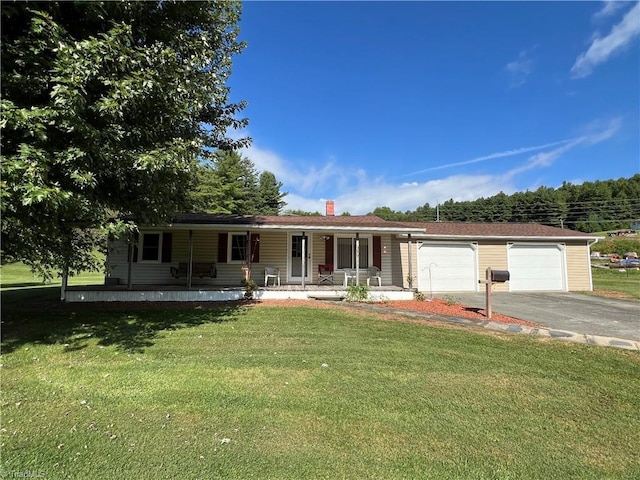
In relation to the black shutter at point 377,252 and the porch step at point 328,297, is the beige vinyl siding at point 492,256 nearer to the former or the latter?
the black shutter at point 377,252

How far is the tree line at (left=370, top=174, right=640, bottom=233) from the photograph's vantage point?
67625mm

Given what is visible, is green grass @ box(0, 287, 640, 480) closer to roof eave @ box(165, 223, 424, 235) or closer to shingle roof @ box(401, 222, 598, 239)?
roof eave @ box(165, 223, 424, 235)

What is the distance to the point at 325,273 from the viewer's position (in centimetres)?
1395

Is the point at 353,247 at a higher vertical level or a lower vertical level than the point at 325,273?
higher

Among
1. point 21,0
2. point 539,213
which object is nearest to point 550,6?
point 21,0

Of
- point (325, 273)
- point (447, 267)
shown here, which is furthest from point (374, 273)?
point (447, 267)

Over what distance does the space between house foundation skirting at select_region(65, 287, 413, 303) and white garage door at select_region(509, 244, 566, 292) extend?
266 inches

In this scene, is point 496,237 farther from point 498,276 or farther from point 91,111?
point 91,111

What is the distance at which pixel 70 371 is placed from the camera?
4688 millimetres

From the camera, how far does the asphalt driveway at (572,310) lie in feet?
26.2

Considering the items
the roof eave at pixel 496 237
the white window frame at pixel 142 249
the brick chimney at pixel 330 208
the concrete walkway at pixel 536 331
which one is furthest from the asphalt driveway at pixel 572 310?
the white window frame at pixel 142 249

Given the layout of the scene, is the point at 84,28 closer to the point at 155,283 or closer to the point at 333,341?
the point at 333,341

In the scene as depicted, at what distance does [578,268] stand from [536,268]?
81.6 inches

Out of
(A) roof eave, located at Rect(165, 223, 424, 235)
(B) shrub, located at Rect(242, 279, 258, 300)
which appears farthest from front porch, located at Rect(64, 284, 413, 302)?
(A) roof eave, located at Rect(165, 223, 424, 235)
